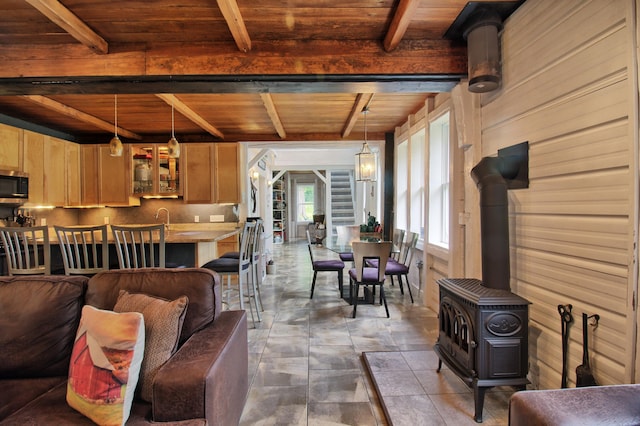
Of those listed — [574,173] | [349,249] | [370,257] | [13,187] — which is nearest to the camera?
[574,173]

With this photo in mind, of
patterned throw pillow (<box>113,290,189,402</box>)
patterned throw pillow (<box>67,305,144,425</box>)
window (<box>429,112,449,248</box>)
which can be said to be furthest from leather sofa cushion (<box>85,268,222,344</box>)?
window (<box>429,112,449,248</box>)

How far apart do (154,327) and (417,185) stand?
3.96m

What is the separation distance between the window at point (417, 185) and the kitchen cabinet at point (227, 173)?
2790mm

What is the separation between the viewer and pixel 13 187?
3.78m

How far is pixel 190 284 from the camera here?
165 cm

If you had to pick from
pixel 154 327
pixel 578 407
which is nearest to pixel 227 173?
pixel 154 327

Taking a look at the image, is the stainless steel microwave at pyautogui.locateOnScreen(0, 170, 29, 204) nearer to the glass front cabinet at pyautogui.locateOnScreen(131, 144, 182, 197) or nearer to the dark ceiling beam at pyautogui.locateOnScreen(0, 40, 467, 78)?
the glass front cabinet at pyautogui.locateOnScreen(131, 144, 182, 197)

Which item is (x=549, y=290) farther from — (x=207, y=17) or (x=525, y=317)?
(x=207, y=17)

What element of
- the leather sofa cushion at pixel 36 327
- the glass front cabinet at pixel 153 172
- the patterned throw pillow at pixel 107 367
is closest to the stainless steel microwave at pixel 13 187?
the glass front cabinet at pixel 153 172

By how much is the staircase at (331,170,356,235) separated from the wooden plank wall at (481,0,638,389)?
8.04 metres

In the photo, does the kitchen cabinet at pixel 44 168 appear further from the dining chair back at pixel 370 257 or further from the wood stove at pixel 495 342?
the wood stove at pixel 495 342

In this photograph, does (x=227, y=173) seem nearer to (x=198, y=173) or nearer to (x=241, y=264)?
(x=198, y=173)

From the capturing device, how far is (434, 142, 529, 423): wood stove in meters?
1.81

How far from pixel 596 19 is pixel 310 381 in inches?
104
